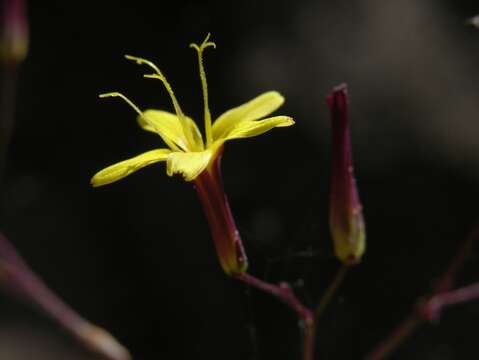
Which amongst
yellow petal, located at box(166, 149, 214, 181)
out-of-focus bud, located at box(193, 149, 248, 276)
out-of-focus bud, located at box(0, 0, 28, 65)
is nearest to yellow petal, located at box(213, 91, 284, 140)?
out-of-focus bud, located at box(193, 149, 248, 276)

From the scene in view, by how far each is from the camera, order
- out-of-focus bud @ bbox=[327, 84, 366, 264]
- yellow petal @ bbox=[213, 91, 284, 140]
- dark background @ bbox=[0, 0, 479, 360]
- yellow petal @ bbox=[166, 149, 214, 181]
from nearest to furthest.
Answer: yellow petal @ bbox=[166, 149, 214, 181] → out-of-focus bud @ bbox=[327, 84, 366, 264] → yellow petal @ bbox=[213, 91, 284, 140] → dark background @ bbox=[0, 0, 479, 360]

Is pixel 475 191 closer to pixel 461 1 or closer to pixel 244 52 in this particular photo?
pixel 461 1

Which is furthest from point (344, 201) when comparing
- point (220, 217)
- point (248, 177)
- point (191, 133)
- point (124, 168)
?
point (248, 177)

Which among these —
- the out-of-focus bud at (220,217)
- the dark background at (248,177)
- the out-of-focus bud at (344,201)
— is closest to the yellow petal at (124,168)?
the out-of-focus bud at (220,217)

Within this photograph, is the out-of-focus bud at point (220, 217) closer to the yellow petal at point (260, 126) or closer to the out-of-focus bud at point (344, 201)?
the yellow petal at point (260, 126)

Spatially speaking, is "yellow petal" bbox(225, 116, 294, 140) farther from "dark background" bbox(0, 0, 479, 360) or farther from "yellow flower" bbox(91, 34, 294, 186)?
"dark background" bbox(0, 0, 479, 360)

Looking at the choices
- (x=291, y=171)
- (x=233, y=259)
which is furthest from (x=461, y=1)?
(x=233, y=259)
